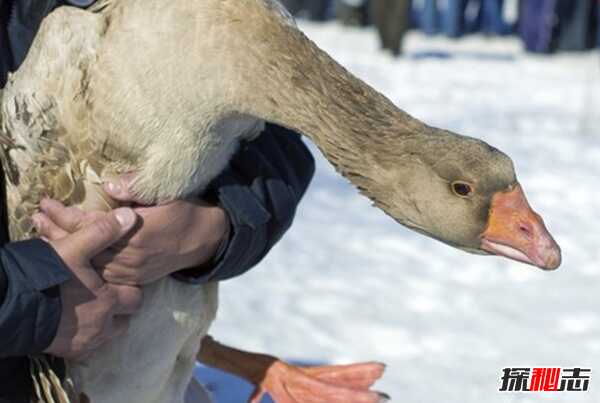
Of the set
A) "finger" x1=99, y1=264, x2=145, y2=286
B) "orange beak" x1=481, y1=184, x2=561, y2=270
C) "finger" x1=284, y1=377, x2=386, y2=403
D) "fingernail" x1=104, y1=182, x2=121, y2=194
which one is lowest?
"finger" x1=284, y1=377, x2=386, y2=403

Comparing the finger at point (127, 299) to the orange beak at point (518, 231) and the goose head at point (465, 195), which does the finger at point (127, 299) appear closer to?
the goose head at point (465, 195)

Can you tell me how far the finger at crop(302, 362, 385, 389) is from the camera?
94.3 inches

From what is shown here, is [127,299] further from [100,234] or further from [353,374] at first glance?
[353,374]

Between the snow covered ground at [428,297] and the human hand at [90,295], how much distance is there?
1.17 meters

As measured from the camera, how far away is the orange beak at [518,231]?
5.24 feet

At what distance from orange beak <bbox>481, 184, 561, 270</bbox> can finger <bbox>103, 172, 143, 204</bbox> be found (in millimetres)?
576

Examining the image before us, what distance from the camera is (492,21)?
1182 centimetres

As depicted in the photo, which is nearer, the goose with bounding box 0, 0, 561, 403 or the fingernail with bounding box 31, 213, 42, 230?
the goose with bounding box 0, 0, 561, 403

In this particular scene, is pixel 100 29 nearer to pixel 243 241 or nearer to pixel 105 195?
pixel 105 195

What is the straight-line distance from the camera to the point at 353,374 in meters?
2.42

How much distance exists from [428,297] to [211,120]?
1959 millimetres

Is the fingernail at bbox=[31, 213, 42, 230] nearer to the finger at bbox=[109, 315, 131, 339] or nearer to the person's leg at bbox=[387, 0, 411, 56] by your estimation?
the finger at bbox=[109, 315, 131, 339]

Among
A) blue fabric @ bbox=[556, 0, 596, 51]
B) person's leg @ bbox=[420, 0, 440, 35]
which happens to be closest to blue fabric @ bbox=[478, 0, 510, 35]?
person's leg @ bbox=[420, 0, 440, 35]

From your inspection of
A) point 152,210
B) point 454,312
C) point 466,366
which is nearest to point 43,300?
point 152,210
